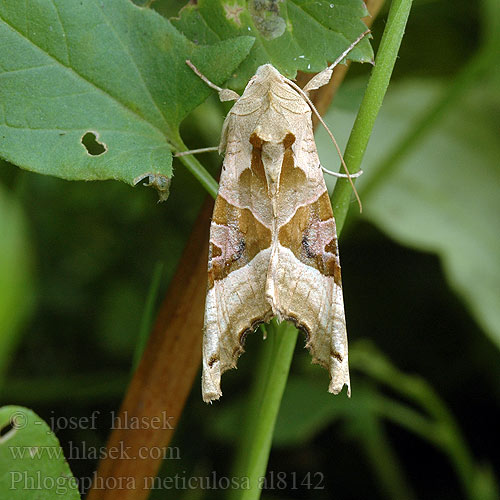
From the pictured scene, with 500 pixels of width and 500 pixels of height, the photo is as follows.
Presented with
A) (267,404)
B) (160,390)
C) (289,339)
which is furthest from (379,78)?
(160,390)

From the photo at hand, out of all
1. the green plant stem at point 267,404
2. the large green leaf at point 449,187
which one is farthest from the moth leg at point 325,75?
the large green leaf at point 449,187

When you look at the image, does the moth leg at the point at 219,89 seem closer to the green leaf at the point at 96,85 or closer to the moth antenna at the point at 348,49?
the green leaf at the point at 96,85

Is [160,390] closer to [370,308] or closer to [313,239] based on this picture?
[313,239]

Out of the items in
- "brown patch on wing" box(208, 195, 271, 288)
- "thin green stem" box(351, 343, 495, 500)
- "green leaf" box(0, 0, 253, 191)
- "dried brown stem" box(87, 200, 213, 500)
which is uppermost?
"green leaf" box(0, 0, 253, 191)

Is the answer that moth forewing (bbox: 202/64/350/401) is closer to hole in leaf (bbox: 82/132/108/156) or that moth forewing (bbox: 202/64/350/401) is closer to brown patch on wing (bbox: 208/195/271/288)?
brown patch on wing (bbox: 208/195/271/288)

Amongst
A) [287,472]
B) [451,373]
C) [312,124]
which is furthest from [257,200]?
[451,373]

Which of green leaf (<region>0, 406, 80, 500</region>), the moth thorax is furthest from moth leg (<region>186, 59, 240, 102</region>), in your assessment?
green leaf (<region>0, 406, 80, 500</region>)
